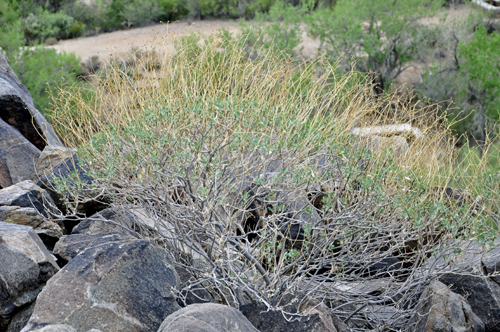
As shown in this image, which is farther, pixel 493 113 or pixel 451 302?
pixel 493 113

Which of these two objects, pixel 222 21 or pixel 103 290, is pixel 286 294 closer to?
pixel 103 290

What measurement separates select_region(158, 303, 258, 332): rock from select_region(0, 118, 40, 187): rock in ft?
9.94

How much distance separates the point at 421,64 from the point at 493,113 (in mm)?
3403

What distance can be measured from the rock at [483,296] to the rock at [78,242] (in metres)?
2.59

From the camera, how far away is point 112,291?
278 cm

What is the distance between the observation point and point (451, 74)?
1226 cm

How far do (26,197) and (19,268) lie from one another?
1047 millimetres

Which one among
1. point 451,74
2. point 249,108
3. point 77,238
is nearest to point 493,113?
point 451,74

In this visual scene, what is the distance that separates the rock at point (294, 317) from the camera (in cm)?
270

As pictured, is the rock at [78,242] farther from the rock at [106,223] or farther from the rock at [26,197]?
the rock at [26,197]

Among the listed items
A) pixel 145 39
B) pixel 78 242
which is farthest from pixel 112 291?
pixel 145 39

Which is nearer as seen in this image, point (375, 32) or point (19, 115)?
point (19, 115)

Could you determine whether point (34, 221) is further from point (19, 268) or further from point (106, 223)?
point (19, 268)

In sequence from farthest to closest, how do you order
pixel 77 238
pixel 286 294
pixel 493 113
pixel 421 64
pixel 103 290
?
1. pixel 421 64
2. pixel 493 113
3. pixel 77 238
4. pixel 286 294
5. pixel 103 290
